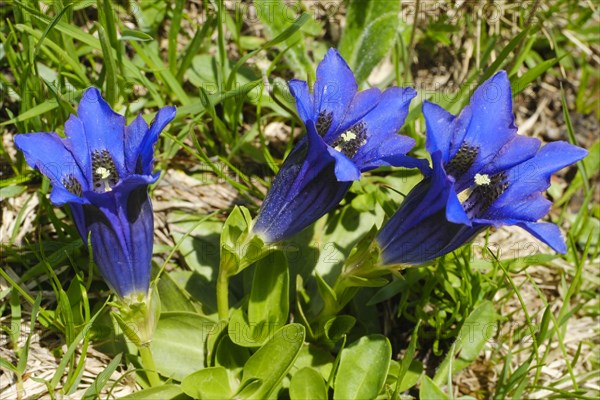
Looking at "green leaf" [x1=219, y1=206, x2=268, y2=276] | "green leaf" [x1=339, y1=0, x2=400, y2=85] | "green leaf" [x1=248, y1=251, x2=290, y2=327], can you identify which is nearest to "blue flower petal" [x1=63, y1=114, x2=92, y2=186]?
"green leaf" [x1=219, y1=206, x2=268, y2=276]

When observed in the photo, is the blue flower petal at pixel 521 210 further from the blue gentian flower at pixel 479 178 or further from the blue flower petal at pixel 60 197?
the blue flower petal at pixel 60 197

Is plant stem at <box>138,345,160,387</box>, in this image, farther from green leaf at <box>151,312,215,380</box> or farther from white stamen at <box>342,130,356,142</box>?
white stamen at <box>342,130,356,142</box>

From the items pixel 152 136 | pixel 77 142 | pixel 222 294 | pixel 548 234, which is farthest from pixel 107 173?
pixel 548 234

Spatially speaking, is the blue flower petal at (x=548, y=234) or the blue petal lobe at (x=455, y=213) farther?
the blue flower petal at (x=548, y=234)

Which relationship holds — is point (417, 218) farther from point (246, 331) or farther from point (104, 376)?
point (104, 376)

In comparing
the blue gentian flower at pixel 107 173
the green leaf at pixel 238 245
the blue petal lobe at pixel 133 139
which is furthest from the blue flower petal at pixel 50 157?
the green leaf at pixel 238 245
